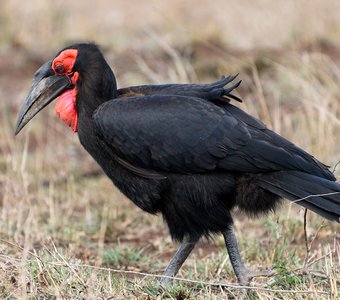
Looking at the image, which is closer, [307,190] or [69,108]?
[307,190]

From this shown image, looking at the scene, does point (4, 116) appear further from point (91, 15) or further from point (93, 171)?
point (91, 15)

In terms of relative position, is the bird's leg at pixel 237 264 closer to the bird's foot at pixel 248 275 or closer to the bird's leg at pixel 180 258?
the bird's foot at pixel 248 275

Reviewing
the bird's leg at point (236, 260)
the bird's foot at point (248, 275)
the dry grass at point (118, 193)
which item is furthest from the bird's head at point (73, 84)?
the bird's foot at point (248, 275)

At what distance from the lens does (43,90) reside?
4973 millimetres

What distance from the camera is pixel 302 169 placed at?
15.1 ft

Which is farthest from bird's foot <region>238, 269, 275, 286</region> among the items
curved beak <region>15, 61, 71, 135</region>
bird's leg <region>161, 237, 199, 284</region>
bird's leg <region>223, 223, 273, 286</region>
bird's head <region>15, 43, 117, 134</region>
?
curved beak <region>15, 61, 71, 135</region>

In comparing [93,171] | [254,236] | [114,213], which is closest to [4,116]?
[93,171]

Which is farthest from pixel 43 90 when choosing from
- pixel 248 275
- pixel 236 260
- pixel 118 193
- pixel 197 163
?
pixel 118 193

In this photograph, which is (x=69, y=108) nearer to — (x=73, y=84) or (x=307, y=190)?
(x=73, y=84)

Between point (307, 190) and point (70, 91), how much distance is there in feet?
4.86

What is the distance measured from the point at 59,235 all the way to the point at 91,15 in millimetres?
10230

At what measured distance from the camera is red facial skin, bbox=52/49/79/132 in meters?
4.89

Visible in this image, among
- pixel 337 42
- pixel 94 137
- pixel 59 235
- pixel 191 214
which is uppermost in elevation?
pixel 337 42

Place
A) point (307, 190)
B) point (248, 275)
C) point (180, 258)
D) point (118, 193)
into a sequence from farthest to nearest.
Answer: point (118, 193) < point (180, 258) < point (248, 275) < point (307, 190)
